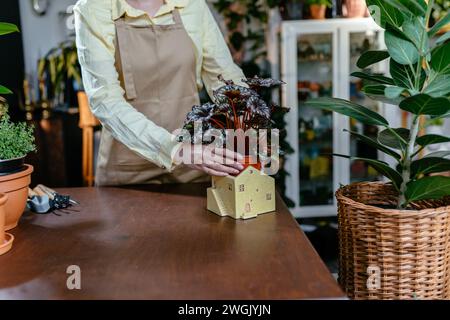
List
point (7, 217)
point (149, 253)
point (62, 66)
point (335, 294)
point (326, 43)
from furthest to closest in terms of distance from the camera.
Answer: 1. point (326, 43)
2. point (62, 66)
3. point (7, 217)
4. point (149, 253)
5. point (335, 294)

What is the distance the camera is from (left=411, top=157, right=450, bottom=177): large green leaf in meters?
1.35

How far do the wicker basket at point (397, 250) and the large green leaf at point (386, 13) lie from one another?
45 cm

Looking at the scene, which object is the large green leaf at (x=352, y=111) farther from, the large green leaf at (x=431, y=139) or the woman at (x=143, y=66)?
the woman at (x=143, y=66)

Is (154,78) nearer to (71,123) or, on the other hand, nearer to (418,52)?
(418,52)

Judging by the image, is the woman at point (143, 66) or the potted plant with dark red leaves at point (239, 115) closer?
the potted plant with dark red leaves at point (239, 115)

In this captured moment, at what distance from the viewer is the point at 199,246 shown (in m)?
1.27

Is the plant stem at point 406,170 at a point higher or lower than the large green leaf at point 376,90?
lower

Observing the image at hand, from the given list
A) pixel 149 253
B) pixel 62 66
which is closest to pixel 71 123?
pixel 62 66

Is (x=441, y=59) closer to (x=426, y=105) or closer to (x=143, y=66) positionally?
(x=426, y=105)

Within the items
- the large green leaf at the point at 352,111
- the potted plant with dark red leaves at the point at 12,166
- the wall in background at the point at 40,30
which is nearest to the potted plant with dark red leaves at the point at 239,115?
the large green leaf at the point at 352,111

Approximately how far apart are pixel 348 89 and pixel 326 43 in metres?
0.44

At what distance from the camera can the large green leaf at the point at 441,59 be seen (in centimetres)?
124

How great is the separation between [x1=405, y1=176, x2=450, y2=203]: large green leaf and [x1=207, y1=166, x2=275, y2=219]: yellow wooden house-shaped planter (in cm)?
38

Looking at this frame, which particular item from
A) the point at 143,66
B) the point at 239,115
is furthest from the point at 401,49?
the point at 143,66
